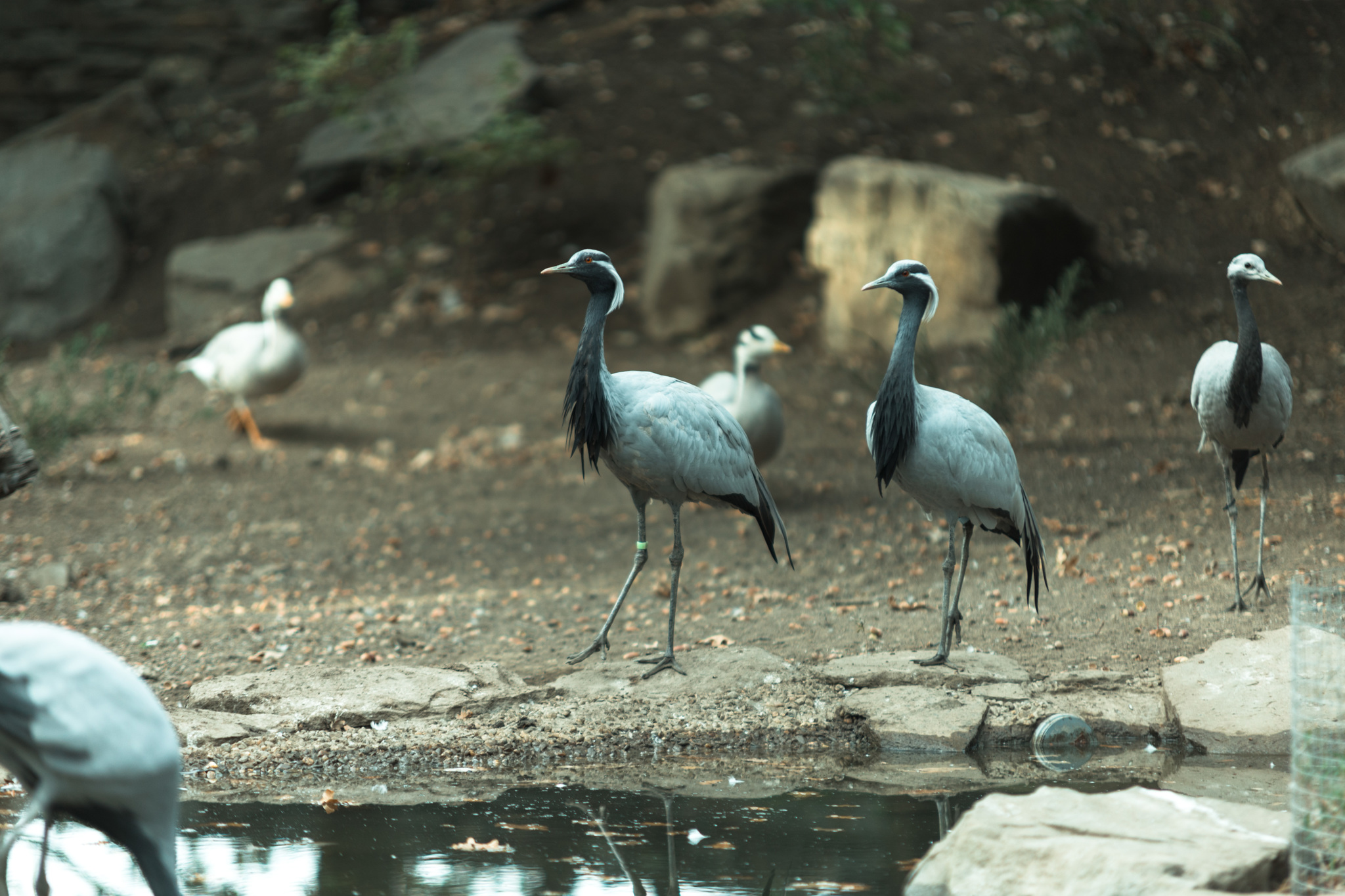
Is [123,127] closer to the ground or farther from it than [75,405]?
farther from it

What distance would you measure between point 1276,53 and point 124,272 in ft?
35.3

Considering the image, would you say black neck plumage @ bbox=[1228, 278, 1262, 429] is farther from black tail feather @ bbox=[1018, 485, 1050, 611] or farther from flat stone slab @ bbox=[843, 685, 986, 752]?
flat stone slab @ bbox=[843, 685, 986, 752]

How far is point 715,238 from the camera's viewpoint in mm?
9414

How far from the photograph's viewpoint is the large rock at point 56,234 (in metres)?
11.2

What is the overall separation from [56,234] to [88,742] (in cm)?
1044

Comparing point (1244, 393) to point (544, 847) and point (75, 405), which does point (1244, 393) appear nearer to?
point (544, 847)

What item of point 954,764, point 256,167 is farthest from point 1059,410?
point 256,167

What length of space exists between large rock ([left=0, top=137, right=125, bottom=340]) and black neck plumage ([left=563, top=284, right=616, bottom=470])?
856 cm

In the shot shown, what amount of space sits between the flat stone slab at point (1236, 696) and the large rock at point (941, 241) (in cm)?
415

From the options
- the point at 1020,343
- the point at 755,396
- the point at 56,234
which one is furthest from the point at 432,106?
the point at 1020,343

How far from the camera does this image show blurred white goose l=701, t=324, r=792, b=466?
6.61 meters

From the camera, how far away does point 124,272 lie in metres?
11.9

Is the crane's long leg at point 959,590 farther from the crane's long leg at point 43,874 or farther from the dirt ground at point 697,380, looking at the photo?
the crane's long leg at point 43,874

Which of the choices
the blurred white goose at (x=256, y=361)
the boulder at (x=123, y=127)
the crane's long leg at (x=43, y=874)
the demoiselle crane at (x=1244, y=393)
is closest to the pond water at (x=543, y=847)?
the crane's long leg at (x=43, y=874)
